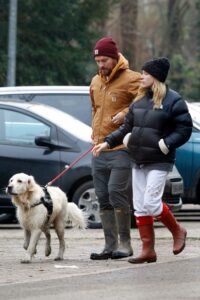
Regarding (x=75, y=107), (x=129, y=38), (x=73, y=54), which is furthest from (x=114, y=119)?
(x=129, y=38)

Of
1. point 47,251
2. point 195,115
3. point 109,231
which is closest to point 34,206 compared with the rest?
point 47,251

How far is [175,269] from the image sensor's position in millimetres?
10555

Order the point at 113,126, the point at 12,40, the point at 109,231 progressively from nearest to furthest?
the point at 113,126 < the point at 109,231 < the point at 12,40

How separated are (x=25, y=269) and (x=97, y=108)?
1699 mm

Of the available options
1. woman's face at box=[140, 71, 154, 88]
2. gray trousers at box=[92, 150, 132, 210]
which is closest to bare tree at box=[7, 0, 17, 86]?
gray trousers at box=[92, 150, 132, 210]

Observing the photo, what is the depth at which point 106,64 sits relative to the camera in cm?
1140

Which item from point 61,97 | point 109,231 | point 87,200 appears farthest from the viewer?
point 61,97

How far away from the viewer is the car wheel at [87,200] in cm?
1534

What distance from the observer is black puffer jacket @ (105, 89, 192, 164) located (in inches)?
423

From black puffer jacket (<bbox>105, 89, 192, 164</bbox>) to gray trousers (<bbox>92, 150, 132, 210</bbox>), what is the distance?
483 millimetres

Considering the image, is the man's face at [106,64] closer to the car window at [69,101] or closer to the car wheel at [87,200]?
the car wheel at [87,200]

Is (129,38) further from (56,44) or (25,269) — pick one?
(25,269)

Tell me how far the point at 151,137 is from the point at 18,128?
16.8 feet

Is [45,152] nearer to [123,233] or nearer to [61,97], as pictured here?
[61,97]
